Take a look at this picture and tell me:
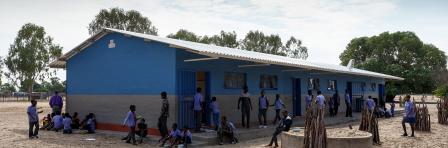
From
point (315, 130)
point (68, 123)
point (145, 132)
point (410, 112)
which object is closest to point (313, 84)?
point (410, 112)

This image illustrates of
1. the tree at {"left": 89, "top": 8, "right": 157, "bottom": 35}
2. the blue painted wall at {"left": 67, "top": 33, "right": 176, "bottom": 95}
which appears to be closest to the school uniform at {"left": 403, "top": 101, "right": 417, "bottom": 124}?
the blue painted wall at {"left": 67, "top": 33, "right": 176, "bottom": 95}

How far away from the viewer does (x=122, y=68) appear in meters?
13.9

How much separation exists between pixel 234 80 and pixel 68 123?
5786 mm

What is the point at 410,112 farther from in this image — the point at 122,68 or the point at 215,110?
the point at 122,68

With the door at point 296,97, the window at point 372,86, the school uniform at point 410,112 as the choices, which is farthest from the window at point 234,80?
the window at point 372,86

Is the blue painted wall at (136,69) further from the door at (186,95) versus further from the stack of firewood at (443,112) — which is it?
the stack of firewood at (443,112)

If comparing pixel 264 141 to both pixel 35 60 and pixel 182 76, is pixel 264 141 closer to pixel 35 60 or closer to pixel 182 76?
pixel 182 76

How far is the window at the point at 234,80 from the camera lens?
47.7 feet

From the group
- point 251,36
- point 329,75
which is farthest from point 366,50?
point 329,75

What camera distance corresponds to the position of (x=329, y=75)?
21.6 m

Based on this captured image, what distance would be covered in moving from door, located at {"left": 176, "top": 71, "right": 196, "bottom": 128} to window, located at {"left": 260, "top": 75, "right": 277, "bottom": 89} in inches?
160

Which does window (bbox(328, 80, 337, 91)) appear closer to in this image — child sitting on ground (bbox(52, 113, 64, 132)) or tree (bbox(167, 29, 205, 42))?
child sitting on ground (bbox(52, 113, 64, 132))

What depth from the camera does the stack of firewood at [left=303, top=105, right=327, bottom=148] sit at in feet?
28.4

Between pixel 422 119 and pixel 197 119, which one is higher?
pixel 197 119
